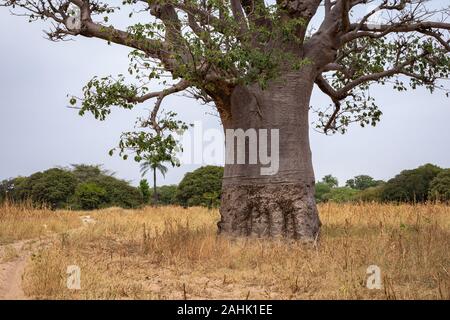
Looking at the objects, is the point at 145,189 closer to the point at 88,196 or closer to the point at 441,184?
the point at 88,196

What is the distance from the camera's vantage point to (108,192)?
3647cm

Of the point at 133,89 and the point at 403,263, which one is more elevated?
the point at 133,89

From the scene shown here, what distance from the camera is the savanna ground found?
21.6 feet

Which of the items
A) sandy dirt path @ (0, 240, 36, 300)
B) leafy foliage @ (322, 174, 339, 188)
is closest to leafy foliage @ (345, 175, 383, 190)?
leafy foliage @ (322, 174, 339, 188)

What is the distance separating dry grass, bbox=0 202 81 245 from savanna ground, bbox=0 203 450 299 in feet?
0.93

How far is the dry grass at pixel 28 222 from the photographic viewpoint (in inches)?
501

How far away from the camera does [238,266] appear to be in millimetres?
8438

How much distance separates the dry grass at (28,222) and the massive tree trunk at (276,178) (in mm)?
4371

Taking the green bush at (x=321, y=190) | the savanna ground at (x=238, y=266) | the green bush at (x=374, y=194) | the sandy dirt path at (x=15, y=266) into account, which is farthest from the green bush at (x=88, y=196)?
the savanna ground at (x=238, y=266)

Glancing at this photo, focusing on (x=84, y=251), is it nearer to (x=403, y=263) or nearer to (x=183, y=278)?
(x=183, y=278)

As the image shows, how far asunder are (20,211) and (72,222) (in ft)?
4.53

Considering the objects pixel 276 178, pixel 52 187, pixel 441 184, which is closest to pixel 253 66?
pixel 276 178

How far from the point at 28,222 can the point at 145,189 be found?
2824 cm
